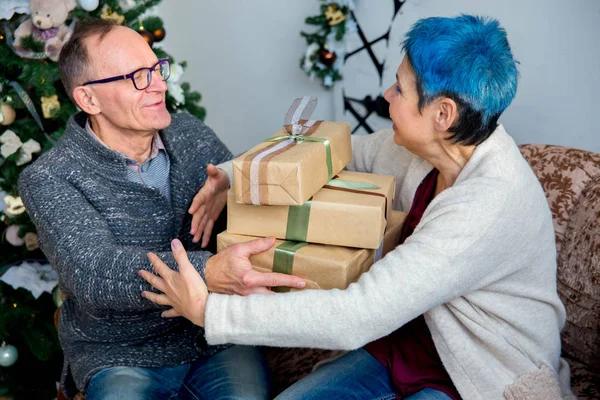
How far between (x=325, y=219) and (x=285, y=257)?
0.12 meters

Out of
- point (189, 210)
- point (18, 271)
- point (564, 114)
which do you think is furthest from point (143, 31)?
point (564, 114)

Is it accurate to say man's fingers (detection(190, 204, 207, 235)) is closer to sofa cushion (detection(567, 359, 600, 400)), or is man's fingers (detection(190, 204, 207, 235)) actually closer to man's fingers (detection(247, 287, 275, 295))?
man's fingers (detection(247, 287, 275, 295))

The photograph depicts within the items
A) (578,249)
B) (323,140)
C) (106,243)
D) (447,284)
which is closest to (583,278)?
(578,249)

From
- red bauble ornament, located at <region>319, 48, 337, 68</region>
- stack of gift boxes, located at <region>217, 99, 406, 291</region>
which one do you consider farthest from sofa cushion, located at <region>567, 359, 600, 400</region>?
red bauble ornament, located at <region>319, 48, 337, 68</region>

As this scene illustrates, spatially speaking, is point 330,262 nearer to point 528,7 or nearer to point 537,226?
point 537,226

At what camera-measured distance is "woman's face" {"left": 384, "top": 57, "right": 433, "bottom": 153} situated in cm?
136

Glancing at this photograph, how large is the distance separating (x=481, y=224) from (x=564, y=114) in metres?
0.96

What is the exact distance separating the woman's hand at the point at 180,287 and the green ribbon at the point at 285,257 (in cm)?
16

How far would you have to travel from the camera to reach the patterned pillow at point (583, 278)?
5.11 ft

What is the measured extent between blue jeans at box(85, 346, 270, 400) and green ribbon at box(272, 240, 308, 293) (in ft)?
1.29

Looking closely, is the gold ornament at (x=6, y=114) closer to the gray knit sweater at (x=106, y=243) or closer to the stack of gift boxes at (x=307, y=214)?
the gray knit sweater at (x=106, y=243)

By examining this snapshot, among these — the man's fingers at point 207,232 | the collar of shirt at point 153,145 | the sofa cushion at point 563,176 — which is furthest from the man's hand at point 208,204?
the sofa cushion at point 563,176

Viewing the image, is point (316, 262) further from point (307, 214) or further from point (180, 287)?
point (180, 287)

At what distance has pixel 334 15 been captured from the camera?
2322 mm
